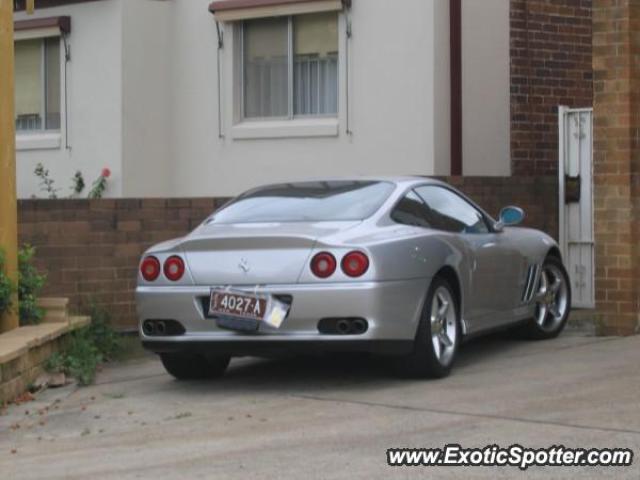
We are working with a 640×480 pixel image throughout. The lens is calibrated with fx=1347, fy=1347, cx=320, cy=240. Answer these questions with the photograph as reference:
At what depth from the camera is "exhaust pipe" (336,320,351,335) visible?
8422 mm

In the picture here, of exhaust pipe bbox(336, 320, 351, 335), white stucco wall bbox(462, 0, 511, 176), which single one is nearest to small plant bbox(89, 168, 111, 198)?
white stucco wall bbox(462, 0, 511, 176)

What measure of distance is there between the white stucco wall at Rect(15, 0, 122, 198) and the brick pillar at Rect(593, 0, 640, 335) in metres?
6.25

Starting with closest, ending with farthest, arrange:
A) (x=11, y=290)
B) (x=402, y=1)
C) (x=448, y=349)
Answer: (x=448, y=349)
(x=11, y=290)
(x=402, y=1)

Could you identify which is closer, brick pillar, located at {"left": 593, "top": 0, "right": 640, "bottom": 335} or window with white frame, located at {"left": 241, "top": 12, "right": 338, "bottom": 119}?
brick pillar, located at {"left": 593, "top": 0, "right": 640, "bottom": 335}

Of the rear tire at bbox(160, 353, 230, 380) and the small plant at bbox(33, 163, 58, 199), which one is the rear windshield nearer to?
the rear tire at bbox(160, 353, 230, 380)

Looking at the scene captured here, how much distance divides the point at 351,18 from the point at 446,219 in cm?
506

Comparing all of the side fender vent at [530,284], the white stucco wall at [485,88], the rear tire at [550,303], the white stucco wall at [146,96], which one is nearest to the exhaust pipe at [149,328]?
the side fender vent at [530,284]

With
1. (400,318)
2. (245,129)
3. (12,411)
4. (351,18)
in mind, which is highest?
(351,18)

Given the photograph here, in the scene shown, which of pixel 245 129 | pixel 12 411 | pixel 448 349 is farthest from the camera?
pixel 245 129

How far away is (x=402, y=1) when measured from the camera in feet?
45.5

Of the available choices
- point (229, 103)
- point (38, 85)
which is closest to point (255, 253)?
Answer: point (229, 103)

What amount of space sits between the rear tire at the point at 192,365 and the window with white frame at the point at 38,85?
24.3 feet

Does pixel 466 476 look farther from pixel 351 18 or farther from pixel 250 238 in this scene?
pixel 351 18

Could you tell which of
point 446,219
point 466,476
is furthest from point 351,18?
point 466,476
